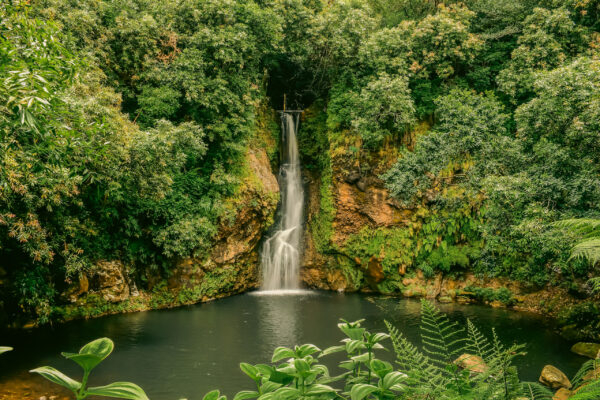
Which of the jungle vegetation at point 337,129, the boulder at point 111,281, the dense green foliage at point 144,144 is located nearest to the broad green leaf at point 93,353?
the jungle vegetation at point 337,129

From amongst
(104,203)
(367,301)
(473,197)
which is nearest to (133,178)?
(104,203)

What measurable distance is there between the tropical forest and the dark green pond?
7 cm

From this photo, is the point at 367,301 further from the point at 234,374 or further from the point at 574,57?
the point at 574,57

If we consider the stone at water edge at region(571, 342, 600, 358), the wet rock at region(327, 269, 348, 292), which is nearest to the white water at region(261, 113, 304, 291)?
the wet rock at region(327, 269, 348, 292)

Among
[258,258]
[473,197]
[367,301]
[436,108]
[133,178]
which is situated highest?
[436,108]

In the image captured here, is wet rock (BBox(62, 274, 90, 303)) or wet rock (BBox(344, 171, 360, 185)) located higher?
wet rock (BBox(344, 171, 360, 185))

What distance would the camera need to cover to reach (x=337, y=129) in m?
15.7

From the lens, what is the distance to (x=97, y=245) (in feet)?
36.8

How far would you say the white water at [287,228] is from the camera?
15.3 metres

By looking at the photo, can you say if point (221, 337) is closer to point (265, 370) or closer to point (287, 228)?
point (287, 228)

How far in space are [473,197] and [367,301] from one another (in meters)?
5.22

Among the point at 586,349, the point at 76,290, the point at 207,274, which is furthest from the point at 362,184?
the point at 76,290

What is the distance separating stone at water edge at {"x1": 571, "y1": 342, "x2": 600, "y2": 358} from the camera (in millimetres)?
8513

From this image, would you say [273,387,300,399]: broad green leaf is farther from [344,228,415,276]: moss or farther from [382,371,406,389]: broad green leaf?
[344,228,415,276]: moss
